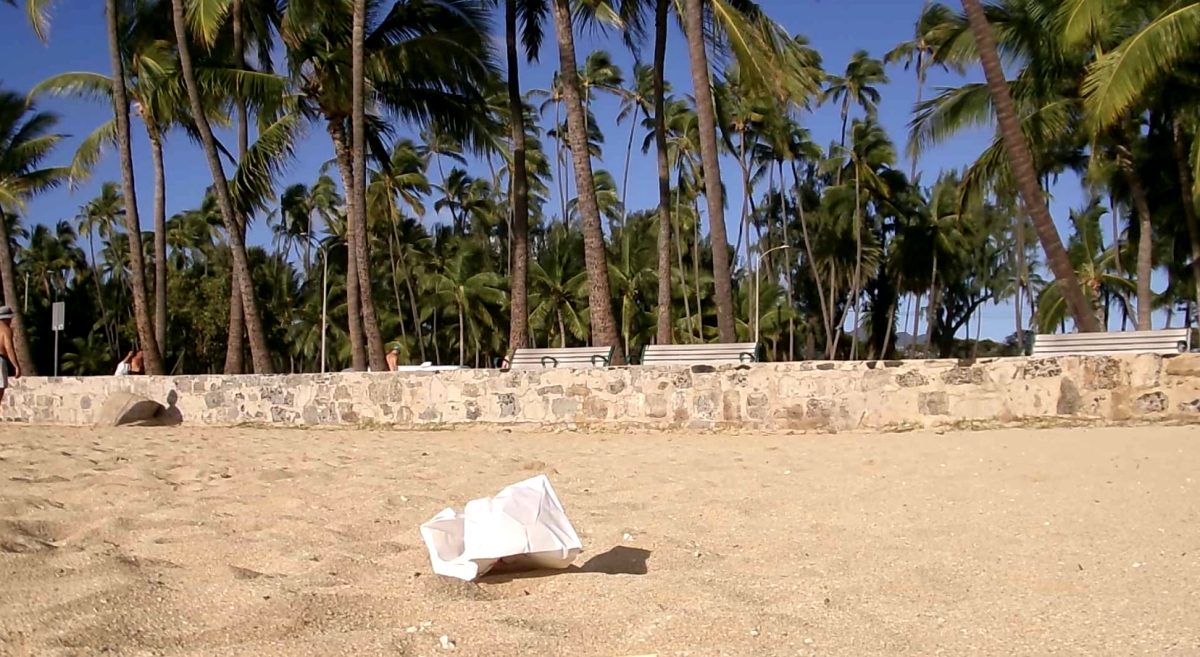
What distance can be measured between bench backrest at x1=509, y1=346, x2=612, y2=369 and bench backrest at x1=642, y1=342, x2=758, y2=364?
0.69 m

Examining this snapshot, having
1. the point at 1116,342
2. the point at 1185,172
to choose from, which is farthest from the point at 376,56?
the point at 1185,172

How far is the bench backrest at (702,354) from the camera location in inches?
413

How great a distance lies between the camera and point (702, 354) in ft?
35.5

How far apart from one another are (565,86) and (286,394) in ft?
21.2

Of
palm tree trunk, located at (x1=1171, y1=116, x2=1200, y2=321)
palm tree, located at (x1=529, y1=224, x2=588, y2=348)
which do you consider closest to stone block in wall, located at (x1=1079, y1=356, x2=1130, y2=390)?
palm tree trunk, located at (x1=1171, y1=116, x2=1200, y2=321)

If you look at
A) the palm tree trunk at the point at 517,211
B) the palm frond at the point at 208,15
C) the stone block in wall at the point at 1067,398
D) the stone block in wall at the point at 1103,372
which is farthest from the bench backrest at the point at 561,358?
the palm frond at the point at 208,15

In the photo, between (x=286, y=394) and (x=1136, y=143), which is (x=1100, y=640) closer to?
(x=286, y=394)

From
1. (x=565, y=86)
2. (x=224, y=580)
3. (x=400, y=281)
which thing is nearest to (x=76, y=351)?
(x=400, y=281)

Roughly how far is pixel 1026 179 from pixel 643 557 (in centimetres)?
962

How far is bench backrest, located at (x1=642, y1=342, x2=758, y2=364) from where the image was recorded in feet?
34.4

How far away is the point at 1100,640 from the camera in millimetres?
2979

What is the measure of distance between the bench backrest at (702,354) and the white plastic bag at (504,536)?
6.58 meters

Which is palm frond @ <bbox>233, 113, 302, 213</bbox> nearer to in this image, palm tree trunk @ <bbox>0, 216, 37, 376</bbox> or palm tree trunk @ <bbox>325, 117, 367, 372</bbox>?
palm tree trunk @ <bbox>325, 117, 367, 372</bbox>

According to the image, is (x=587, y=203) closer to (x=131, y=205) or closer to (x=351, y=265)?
(x=351, y=265)
